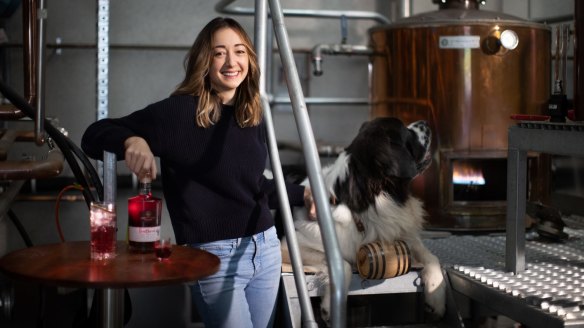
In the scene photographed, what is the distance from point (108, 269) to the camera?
1.69 metres

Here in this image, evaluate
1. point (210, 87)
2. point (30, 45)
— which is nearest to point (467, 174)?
point (210, 87)

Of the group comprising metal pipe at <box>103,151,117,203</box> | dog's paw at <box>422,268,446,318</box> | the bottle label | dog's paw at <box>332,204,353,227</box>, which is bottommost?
dog's paw at <box>422,268,446,318</box>

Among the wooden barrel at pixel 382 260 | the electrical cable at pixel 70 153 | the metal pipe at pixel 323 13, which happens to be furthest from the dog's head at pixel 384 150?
the metal pipe at pixel 323 13

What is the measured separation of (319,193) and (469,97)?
2521 millimetres

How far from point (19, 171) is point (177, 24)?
311 centimetres

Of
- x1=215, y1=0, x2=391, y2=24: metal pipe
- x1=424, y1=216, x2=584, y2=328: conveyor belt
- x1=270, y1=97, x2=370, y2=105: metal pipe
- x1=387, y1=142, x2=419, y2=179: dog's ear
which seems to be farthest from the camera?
x1=270, y1=97, x2=370, y2=105: metal pipe

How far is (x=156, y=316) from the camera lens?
374 centimetres

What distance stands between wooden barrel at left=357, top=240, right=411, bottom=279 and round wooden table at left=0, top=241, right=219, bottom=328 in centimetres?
102

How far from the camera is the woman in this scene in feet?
6.88

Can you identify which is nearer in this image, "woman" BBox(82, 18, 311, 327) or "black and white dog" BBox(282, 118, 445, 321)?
"woman" BBox(82, 18, 311, 327)

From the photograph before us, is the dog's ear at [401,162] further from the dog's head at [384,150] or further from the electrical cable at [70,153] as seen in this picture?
the electrical cable at [70,153]

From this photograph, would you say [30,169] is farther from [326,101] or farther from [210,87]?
[326,101]

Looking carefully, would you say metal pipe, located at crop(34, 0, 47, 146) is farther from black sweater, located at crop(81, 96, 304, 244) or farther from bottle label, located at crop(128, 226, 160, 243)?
bottle label, located at crop(128, 226, 160, 243)

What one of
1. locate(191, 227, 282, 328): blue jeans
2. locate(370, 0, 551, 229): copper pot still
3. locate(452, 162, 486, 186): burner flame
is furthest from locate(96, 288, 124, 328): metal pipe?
locate(452, 162, 486, 186): burner flame
